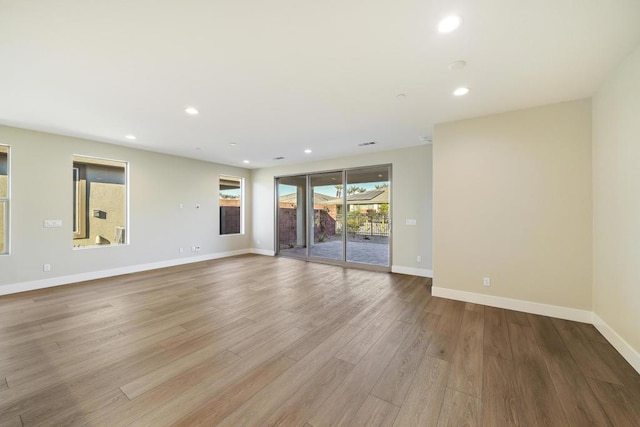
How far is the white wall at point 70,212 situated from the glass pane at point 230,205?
0.28 m

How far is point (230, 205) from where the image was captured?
291 inches

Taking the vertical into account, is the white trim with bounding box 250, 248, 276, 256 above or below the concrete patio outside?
below

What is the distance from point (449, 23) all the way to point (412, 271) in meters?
4.30

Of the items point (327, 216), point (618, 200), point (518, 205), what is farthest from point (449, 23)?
point (327, 216)

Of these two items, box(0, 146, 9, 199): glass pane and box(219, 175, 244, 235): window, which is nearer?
box(0, 146, 9, 199): glass pane

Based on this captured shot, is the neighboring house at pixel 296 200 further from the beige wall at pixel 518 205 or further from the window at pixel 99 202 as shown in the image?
the window at pixel 99 202

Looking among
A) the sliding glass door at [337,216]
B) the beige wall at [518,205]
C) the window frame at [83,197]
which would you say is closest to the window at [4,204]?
the window frame at [83,197]

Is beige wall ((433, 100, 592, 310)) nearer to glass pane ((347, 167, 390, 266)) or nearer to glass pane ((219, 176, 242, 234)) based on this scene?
glass pane ((347, 167, 390, 266))

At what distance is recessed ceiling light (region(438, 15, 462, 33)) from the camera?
1722mm

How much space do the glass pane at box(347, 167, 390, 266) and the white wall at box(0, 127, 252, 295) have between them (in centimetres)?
371

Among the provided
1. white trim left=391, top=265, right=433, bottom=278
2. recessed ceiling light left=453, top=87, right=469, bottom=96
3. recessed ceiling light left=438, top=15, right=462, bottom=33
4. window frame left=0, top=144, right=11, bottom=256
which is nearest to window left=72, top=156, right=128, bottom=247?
window frame left=0, top=144, right=11, bottom=256

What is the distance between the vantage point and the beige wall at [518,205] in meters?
2.95

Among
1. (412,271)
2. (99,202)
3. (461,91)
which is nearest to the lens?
(461,91)

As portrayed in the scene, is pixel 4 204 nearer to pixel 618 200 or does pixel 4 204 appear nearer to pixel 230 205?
pixel 230 205
